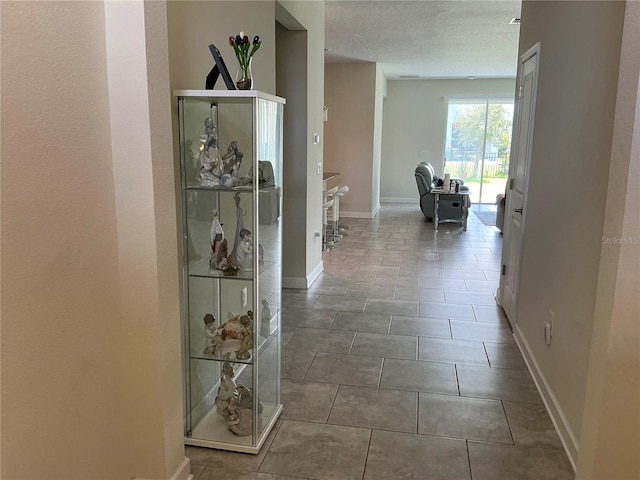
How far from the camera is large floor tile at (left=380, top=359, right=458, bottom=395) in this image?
2.97 meters

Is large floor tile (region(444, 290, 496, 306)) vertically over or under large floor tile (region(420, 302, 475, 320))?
over

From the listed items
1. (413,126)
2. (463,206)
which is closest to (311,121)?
(463,206)

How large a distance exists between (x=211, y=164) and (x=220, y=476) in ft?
4.43

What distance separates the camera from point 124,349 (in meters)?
1.88

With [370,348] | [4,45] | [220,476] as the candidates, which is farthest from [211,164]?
[370,348]

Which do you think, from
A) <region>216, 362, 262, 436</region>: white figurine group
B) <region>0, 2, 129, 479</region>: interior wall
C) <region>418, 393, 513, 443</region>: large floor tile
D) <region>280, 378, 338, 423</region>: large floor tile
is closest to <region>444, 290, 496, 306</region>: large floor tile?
<region>418, 393, 513, 443</region>: large floor tile

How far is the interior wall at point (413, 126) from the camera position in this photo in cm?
1134

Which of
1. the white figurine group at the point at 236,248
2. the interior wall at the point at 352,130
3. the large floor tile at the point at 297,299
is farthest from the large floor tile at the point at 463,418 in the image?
the interior wall at the point at 352,130

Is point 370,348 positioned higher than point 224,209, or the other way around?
point 224,209

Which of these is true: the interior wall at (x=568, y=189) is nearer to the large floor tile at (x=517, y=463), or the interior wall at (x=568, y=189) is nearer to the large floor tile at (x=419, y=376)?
the large floor tile at (x=517, y=463)

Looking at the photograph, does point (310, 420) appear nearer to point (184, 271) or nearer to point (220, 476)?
point (220, 476)

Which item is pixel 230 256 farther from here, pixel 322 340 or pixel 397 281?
→ pixel 397 281

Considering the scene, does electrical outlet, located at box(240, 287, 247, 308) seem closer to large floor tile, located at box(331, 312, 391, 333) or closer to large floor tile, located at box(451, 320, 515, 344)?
large floor tile, located at box(331, 312, 391, 333)

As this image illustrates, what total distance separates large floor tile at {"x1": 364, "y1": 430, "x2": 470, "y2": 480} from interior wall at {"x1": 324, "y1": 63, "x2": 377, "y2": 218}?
715 centimetres
